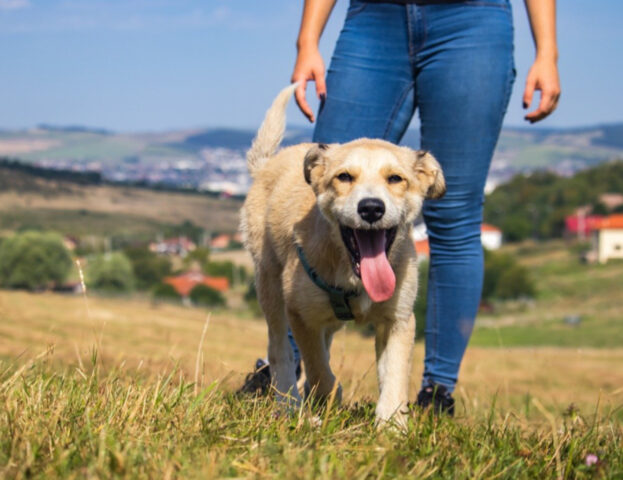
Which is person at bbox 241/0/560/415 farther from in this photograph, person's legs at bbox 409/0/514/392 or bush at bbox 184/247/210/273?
bush at bbox 184/247/210/273

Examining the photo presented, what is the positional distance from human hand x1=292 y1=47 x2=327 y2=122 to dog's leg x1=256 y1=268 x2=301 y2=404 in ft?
3.31

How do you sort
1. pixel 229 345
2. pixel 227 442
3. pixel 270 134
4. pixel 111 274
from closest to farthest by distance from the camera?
1. pixel 227 442
2. pixel 270 134
3. pixel 229 345
4. pixel 111 274

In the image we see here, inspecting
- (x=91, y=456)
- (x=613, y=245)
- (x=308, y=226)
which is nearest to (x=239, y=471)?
(x=91, y=456)

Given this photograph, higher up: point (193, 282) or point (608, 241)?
point (608, 241)

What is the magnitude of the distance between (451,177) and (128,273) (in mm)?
105482

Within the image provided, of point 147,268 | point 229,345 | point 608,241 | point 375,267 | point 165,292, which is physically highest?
point 375,267

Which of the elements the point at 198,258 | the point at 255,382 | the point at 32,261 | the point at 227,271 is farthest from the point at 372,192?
the point at 198,258

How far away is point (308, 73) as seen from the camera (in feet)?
14.4

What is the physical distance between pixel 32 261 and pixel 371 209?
342 ft

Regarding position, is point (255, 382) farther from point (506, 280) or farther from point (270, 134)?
point (506, 280)

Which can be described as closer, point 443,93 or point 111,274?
point 443,93

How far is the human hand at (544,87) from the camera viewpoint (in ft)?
14.1

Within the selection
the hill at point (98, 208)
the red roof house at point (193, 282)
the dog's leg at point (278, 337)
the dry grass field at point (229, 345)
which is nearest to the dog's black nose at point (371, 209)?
the dog's leg at point (278, 337)

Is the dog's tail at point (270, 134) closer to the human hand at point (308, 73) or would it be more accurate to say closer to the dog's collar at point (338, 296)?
the human hand at point (308, 73)
